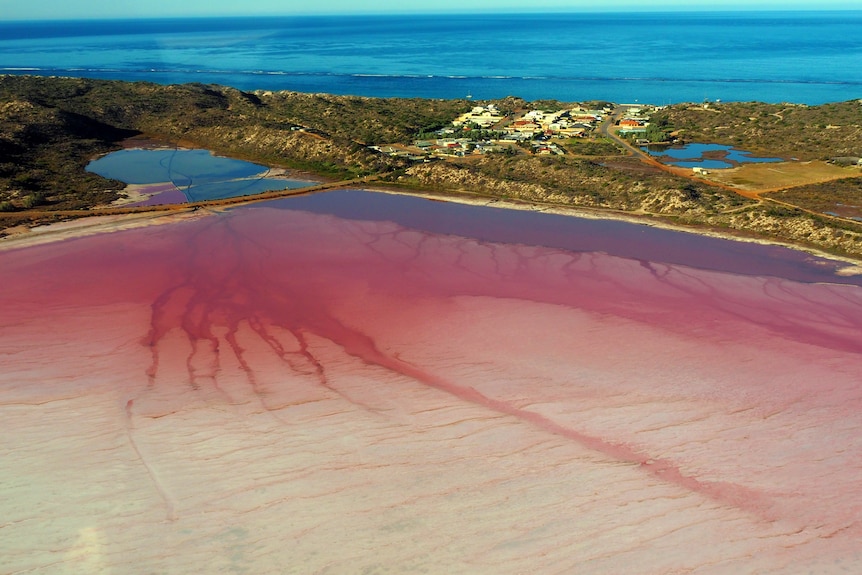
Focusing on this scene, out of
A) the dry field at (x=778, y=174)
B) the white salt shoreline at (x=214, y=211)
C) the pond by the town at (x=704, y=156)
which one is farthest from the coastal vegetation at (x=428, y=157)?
the pond by the town at (x=704, y=156)

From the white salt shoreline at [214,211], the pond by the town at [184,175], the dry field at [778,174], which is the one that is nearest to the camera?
the white salt shoreline at [214,211]

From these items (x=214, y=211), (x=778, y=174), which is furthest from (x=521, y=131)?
(x=214, y=211)

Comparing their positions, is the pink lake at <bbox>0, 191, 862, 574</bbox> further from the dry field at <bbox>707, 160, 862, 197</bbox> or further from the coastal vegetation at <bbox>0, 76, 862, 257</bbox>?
the dry field at <bbox>707, 160, 862, 197</bbox>

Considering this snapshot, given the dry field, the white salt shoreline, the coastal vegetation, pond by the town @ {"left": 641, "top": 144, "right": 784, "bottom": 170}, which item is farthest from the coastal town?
the white salt shoreline

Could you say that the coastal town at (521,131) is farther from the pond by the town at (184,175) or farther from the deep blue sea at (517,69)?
the deep blue sea at (517,69)

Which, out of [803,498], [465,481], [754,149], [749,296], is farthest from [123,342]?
[754,149]

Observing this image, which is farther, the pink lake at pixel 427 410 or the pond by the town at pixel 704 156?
the pond by the town at pixel 704 156

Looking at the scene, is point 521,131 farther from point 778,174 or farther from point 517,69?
point 517,69
